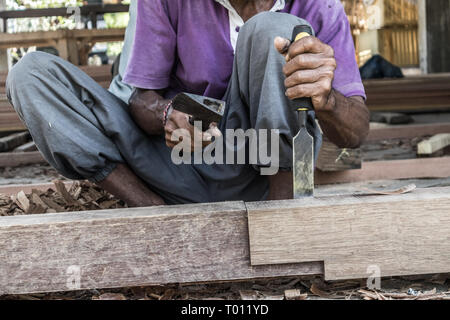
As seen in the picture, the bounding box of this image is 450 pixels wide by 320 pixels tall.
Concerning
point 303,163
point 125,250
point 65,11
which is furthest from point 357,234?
point 65,11

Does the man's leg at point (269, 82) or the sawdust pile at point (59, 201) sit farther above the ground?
the man's leg at point (269, 82)

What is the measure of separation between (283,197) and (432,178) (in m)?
1.88

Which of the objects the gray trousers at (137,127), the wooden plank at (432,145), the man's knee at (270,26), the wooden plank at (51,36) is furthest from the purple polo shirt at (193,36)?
the wooden plank at (51,36)

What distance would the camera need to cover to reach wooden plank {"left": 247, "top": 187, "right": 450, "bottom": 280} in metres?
1.53

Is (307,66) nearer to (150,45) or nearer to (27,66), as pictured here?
(150,45)

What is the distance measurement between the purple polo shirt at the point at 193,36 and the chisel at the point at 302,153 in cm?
50

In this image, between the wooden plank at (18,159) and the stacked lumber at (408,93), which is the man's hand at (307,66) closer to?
the wooden plank at (18,159)

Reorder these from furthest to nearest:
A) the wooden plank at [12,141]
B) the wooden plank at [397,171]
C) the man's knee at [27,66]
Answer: the wooden plank at [12,141], the wooden plank at [397,171], the man's knee at [27,66]

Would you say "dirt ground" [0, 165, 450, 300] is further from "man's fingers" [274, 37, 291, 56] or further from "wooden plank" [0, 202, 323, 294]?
"man's fingers" [274, 37, 291, 56]

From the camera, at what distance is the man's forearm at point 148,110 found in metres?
2.02

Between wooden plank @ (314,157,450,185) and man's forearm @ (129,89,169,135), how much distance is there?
1.59 metres

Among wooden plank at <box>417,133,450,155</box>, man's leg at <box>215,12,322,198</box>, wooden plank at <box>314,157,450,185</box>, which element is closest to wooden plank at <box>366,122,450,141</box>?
wooden plank at <box>417,133,450,155</box>

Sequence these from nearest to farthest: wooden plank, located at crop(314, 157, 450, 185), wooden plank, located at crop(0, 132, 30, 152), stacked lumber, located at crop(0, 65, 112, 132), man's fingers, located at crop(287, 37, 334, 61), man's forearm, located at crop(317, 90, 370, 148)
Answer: man's fingers, located at crop(287, 37, 334, 61) → man's forearm, located at crop(317, 90, 370, 148) → wooden plank, located at crop(314, 157, 450, 185) → stacked lumber, located at crop(0, 65, 112, 132) → wooden plank, located at crop(0, 132, 30, 152)

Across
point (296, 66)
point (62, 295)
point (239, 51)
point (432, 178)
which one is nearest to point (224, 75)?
point (239, 51)
